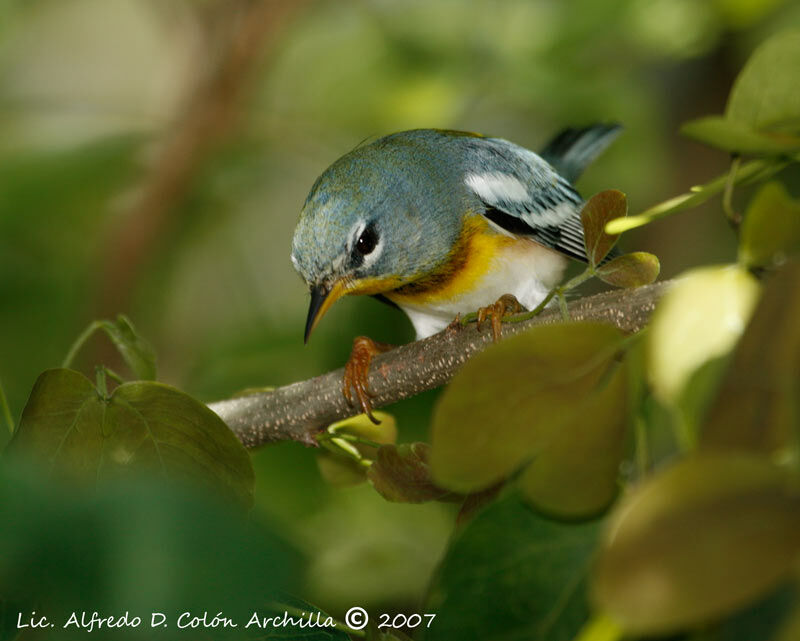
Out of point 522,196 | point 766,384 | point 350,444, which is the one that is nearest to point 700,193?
point 766,384

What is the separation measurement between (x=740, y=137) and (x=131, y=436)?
87 cm

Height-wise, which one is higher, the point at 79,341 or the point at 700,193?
the point at 700,193

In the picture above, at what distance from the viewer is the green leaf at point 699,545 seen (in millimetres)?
664

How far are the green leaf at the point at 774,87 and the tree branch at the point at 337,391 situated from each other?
751 millimetres

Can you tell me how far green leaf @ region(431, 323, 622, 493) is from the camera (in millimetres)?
915

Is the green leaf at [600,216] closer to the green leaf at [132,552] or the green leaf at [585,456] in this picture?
the green leaf at [585,456]

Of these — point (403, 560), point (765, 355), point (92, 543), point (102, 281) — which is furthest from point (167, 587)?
point (102, 281)

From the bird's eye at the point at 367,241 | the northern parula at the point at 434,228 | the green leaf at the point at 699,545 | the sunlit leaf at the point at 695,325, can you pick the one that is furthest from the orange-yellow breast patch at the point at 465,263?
the green leaf at the point at 699,545

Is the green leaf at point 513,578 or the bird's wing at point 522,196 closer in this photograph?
the green leaf at point 513,578

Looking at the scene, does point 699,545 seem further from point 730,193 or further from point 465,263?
point 465,263

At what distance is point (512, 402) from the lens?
0.92m

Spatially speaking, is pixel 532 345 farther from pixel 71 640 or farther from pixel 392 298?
pixel 392 298

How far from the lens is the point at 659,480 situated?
0.70m

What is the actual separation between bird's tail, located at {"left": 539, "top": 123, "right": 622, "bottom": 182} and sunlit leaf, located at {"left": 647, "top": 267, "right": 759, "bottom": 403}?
3102mm
